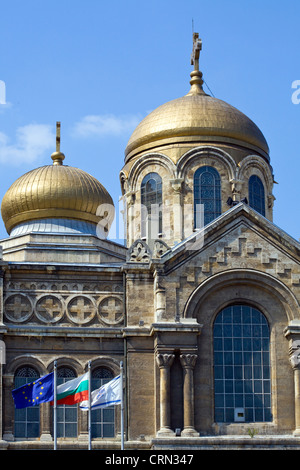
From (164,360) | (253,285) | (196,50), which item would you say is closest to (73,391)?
(164,360)

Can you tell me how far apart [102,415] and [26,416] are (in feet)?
8.86

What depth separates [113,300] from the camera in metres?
43.0

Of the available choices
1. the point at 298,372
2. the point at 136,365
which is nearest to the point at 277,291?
the point at 298,372

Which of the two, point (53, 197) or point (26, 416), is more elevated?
point (53, 197)

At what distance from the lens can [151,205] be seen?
48.9 metres

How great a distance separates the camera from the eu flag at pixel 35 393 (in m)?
38.8

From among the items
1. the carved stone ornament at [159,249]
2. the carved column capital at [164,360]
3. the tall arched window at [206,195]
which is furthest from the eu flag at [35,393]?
the tall arched window at [206,195]

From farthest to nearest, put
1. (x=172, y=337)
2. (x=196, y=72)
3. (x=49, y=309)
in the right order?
(x=196, y=72), (x=49, y=309), (x=172, y=337)

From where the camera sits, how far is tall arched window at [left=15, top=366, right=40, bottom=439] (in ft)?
136

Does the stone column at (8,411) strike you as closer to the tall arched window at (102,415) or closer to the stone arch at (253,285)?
the tall arched window at (102,415)

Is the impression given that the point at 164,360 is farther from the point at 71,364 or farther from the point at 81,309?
the point at 81,309

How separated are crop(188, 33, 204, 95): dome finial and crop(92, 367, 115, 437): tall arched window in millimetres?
15138
